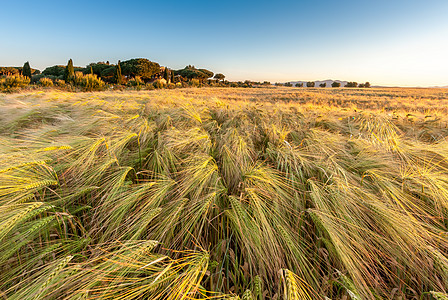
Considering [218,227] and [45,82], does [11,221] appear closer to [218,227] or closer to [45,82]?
[218,227]

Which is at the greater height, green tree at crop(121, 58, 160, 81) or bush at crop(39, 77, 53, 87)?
green tree at crop(121, 58, 160, 81)

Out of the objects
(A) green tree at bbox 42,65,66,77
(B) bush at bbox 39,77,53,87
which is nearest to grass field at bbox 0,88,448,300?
(B) bush at bbox 39,77,53,87

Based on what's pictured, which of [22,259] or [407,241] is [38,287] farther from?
[407,241]

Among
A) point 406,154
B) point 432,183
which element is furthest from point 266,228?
point 406,154

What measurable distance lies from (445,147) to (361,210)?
1.32 m

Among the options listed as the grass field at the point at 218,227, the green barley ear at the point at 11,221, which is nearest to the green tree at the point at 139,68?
the grass field at the point at 218,227

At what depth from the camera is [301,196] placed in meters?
1.36

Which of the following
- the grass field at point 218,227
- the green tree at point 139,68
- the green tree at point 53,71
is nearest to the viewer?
the grass field at point 218,227

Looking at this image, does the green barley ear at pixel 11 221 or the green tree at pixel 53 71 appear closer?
the green barley ear at pixel 11 221

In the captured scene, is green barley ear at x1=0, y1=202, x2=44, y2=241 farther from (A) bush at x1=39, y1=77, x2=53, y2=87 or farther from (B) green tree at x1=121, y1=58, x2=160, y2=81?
(B) green tree at x1=121, y1=58, x2=160, y2=81

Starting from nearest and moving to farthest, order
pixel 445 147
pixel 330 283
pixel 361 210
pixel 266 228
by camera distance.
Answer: pixel 330 283 → pixel 266 228 → pixel 361 210 → pixel 445 147

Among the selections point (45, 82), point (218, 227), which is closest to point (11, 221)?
point (218, 227)

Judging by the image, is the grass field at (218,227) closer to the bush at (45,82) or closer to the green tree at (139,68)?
the bush at (45,82)

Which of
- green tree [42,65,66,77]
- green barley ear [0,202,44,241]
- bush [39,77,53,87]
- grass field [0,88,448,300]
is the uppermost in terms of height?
green tree [42,65,66,77]
